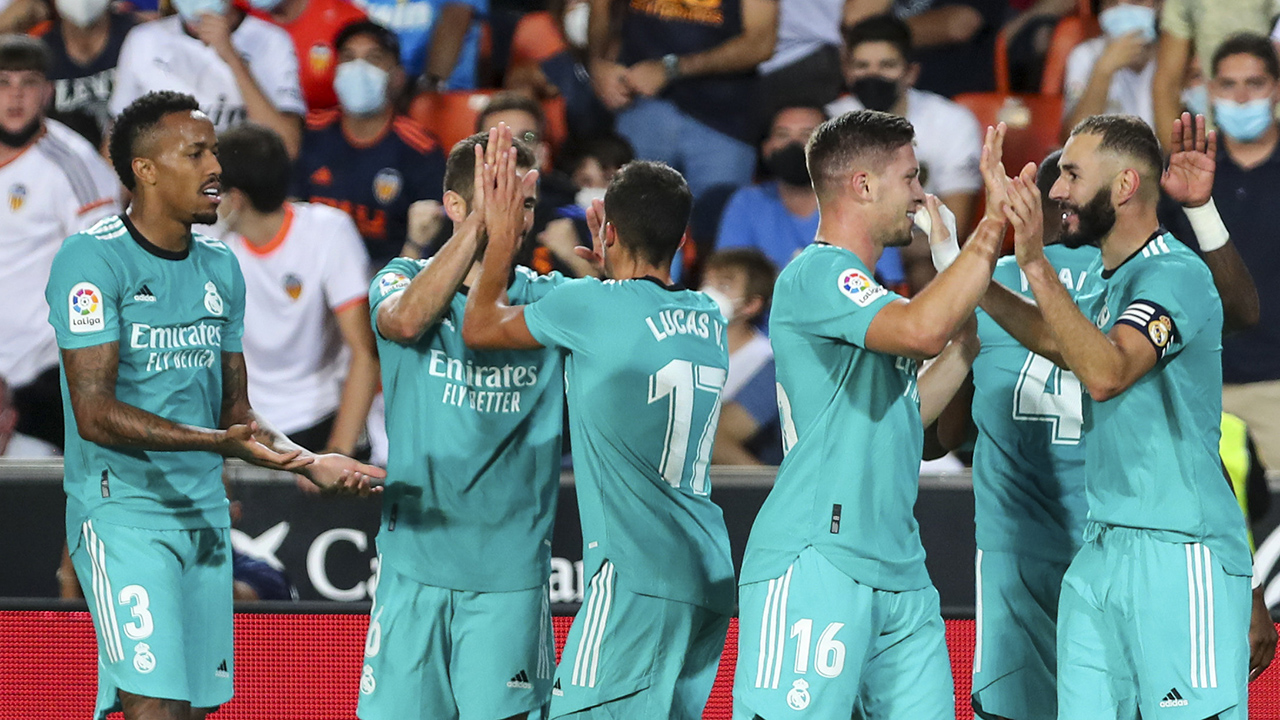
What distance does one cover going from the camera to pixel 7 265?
22.2 ft

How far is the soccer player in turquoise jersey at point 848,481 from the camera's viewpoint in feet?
11.3

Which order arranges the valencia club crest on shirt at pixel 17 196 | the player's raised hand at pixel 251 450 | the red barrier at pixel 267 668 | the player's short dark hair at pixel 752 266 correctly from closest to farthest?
1. the player's raised hand at pixel 251 450
2. the red barrier at pixel 267 668
3. the player's short dark hair at pixel 752 266
4. the valencia club crest on shirt at pixel 17 196

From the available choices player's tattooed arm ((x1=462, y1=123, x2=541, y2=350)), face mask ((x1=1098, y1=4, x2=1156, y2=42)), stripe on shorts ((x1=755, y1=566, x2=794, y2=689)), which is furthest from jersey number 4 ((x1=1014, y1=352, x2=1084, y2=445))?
face mask ((x1=1098, y1=4, x2=1156, y2=42))

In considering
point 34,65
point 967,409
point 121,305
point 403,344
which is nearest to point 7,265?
point 34,65

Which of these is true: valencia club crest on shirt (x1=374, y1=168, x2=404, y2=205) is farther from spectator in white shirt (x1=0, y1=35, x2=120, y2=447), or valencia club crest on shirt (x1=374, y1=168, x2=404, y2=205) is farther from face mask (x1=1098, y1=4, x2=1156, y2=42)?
face mask (x1=1098, y1=4, x2=1156, y2=42)

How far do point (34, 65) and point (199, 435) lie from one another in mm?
3650

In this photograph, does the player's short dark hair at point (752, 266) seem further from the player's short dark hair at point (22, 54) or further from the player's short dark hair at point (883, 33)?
the player's short dark hair at point (22, 54)

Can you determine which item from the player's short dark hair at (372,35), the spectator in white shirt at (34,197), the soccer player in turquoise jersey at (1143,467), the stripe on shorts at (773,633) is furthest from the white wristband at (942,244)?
the spectator in white shirt at (34,197)

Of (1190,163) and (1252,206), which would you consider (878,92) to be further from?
(1190,163)

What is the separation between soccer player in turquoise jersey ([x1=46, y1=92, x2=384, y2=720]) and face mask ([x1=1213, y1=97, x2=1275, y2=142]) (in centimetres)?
475

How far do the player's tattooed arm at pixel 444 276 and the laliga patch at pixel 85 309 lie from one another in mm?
834

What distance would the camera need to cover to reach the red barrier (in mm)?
5352

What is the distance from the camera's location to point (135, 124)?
4.40 meters

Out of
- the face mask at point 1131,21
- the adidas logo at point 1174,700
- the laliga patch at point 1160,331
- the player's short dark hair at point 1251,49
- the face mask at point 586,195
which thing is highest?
the face mask at point 1131,21
